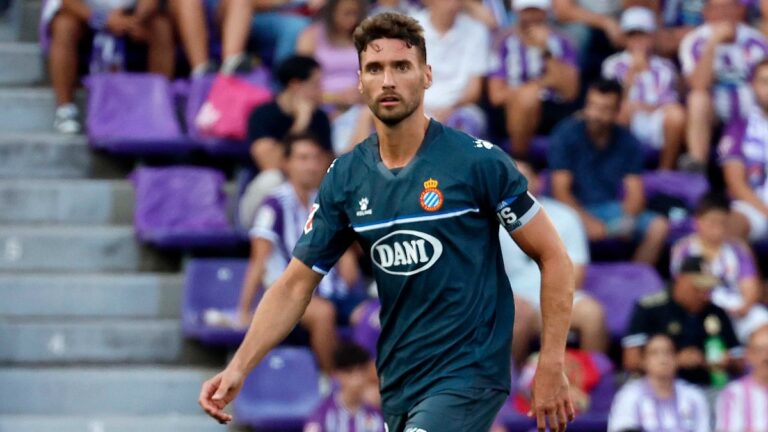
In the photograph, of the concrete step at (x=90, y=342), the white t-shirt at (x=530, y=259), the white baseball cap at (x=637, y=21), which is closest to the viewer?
the white t-shirt at (x=530, y=259)

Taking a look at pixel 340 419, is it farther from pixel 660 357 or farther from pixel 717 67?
pixel 717 67

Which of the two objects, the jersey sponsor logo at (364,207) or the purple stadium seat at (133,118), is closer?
the jersey sponsor logo at (364,207)

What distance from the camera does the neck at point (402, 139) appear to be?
5465 millimetres

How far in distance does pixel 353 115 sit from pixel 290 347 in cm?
182

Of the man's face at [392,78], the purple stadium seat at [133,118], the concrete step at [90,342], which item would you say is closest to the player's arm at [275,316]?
the man's face at [392,78]

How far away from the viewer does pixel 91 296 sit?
10.4 m

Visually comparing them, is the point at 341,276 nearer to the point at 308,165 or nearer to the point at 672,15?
the point at 308,165

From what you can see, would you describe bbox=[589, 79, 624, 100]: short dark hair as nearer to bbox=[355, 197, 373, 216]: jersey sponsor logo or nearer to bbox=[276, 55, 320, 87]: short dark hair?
bbox=[276, 55, 320, 87]: short dark hair

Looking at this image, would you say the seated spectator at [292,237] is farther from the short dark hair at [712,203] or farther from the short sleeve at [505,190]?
the short sleeve at [505,190]

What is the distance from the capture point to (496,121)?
11211mm

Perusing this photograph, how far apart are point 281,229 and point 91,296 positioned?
4.56 feet

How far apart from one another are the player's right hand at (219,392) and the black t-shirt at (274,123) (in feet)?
16.5

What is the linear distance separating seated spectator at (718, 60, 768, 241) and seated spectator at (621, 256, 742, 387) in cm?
104

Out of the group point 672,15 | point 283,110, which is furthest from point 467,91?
point 672,15
